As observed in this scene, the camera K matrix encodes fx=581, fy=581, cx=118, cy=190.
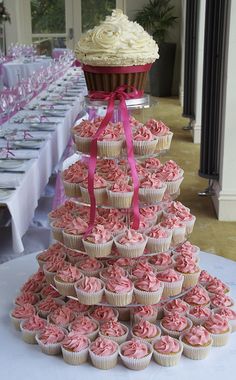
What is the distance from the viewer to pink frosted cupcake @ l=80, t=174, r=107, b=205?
5.97 feet

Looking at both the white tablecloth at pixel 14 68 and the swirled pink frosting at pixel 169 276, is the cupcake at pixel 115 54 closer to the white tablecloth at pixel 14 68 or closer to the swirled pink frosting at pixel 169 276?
the swirled pink frosting at pixel 169 276

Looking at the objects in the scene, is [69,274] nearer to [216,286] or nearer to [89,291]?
[89,291]

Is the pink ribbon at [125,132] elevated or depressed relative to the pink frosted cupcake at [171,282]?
elevated

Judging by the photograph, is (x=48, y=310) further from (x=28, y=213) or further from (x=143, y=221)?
(x=28, y=213)

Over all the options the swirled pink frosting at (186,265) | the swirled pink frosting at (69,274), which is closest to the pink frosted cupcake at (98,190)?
the swirled pink frosting at (69,274)

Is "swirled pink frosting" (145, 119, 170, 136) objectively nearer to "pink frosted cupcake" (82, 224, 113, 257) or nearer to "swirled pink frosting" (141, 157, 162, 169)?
"swirled pink frosting" (141, 157, 162, 169)

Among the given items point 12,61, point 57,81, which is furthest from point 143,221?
point 12,61

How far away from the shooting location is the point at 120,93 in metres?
1.76

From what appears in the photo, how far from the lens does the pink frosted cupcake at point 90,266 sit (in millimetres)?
1860

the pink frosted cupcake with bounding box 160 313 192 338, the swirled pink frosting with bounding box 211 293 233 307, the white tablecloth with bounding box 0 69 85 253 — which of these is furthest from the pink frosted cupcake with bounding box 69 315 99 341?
the white tablecloth with bounding box 0 69 85 253

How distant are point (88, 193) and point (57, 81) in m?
4.61

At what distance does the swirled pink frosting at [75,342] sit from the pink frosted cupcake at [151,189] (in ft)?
1.51

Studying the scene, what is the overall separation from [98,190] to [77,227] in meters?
0.14

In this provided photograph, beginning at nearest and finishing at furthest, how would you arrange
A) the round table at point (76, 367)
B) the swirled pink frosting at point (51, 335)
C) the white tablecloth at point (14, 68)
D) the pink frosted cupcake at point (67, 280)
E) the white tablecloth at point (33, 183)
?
1. the round table at point (76, 367)
2. the swirled pink frosting at point (51, 335)
3. the pink frosted cupcake at point (67, 280)
4. the white tablecloth at point (33, 183)
5. the white tablecloth at point (14, 68)
